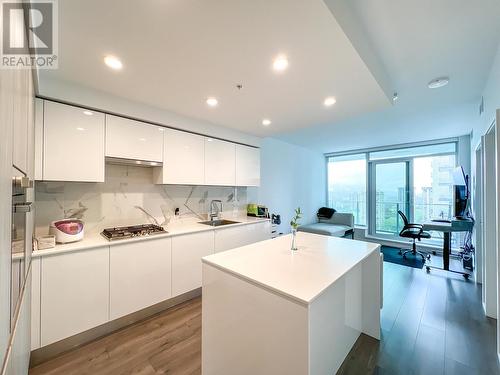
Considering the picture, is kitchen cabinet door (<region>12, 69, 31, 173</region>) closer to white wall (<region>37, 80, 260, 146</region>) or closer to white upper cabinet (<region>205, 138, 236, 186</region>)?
white wall (<region>37, 80, 260, 146</region>)

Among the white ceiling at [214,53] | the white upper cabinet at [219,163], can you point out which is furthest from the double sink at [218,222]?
the white ceiling at [214,53]

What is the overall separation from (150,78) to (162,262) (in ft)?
6.21

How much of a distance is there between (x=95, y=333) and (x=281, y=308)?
6.48 ft

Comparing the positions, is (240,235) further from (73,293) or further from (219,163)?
(73,293)

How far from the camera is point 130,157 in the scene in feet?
7.57

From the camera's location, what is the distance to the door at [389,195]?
519cm

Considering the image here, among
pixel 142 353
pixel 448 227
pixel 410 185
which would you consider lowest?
pixel 142 353

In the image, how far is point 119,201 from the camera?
2.52 m

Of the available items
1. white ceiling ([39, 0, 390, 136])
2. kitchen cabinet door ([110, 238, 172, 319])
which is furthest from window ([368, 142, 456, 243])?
kitchen cabinet door ([110, 238, 172, 319])

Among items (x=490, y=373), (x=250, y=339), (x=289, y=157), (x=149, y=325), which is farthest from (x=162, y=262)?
(x=289, y=157)

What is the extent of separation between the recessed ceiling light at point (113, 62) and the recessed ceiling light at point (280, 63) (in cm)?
122

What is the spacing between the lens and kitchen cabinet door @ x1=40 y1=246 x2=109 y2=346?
5.45 feet

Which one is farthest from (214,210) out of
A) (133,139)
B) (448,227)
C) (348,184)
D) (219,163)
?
(348,184)

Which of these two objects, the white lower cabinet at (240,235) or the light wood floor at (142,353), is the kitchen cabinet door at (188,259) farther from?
the light wood floor at (142,353)
